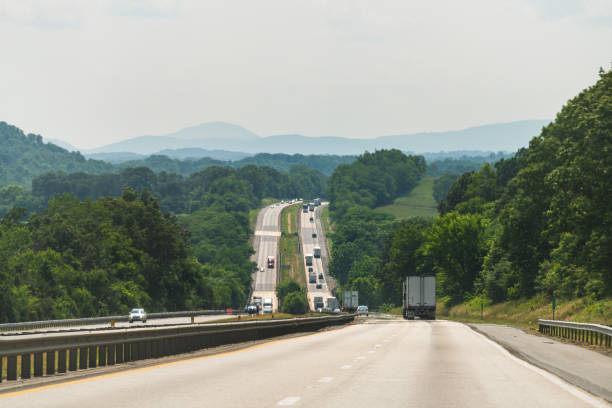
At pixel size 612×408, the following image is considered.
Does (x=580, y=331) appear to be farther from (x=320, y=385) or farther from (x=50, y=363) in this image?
(x=50, y=363)

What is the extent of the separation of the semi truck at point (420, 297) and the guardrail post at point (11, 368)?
2458 inches

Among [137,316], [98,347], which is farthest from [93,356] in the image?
[137,316]

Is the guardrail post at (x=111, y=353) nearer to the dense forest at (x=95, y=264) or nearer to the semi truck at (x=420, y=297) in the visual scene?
the semi truck at (x=420, y=297)

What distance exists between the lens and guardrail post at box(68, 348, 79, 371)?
59.2 feet

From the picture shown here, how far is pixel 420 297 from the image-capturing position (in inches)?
3024

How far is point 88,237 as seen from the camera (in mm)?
121312

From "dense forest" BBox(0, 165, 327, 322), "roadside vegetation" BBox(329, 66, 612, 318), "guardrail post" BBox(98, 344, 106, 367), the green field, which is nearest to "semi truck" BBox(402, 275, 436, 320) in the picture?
the green field

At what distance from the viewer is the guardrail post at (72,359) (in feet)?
59.2

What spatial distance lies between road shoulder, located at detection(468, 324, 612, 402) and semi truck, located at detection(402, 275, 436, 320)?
141 feet

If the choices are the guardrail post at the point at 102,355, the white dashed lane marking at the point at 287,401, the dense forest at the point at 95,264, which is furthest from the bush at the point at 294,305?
the white dashed lane marking at the point at 287,401

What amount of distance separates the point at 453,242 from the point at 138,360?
3741 inches

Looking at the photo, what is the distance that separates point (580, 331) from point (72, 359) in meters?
22.3

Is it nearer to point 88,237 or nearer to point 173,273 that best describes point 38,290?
point 88,237

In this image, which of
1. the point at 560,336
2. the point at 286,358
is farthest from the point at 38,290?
the point at 286,358
